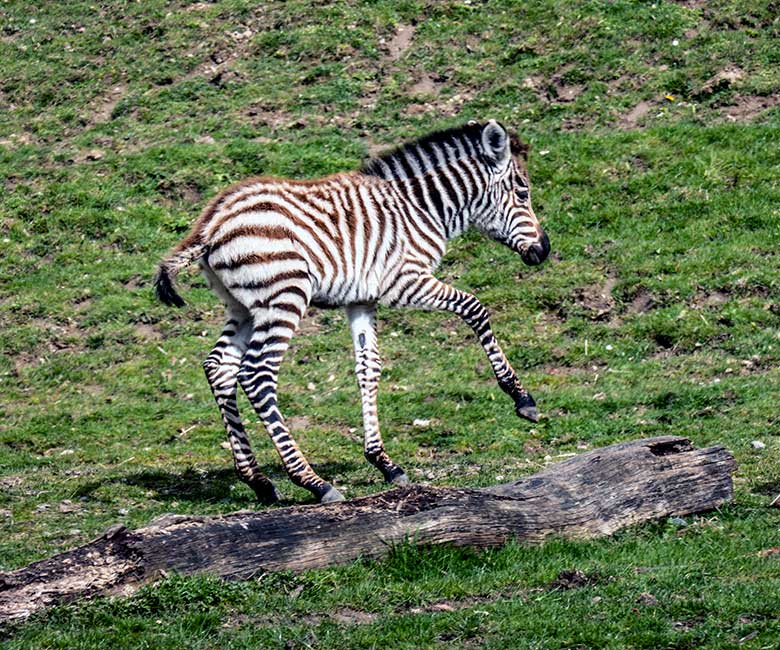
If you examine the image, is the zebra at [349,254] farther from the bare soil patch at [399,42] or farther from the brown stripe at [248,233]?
the bare soil patch at [399,42]

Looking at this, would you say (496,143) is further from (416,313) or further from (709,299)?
(416,313)

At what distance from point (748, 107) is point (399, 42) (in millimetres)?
7010

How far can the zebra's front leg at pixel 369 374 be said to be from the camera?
39.3ft

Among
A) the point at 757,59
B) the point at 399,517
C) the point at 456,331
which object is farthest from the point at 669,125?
the point at 399,517

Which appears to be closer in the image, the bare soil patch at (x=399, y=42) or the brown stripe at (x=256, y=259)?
the brown stripe at (x=256, y=259)

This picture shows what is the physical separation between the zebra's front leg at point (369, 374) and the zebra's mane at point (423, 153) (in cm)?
154

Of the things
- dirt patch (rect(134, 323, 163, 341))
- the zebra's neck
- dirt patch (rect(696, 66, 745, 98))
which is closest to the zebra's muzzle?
the zebra's neck

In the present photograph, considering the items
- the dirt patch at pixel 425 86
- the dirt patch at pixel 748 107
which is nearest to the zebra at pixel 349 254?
the dirt patch at pixel 748 107

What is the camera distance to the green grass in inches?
299

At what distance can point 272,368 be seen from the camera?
36.7 ft

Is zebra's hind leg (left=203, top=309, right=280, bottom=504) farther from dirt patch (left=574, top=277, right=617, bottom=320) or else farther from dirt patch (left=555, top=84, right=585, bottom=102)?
dirt patch (left=555, top=84, right=585, bottom=102)

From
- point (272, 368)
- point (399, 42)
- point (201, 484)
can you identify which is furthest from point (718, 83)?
point (201, 484)

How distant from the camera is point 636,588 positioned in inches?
299

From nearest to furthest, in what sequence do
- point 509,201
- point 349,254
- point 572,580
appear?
point 572,580, point 349,254, point 509,201
